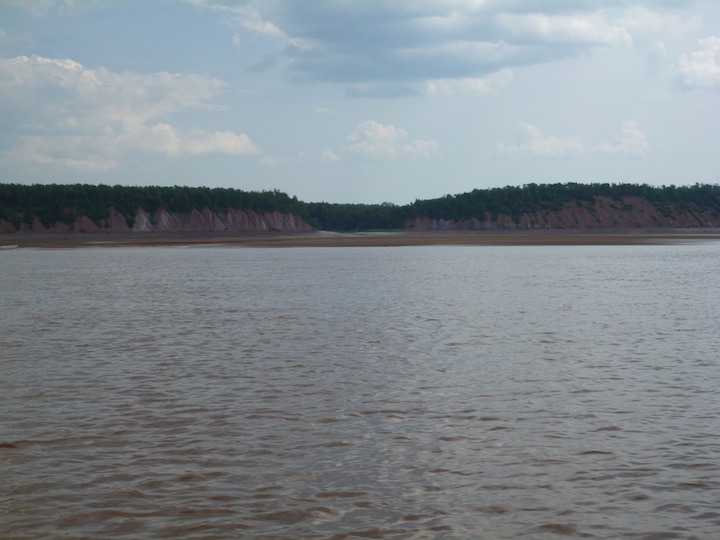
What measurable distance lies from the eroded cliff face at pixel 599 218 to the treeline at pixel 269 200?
1.23 m

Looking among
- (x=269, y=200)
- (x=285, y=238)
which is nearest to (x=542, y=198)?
(x=269, y=200)

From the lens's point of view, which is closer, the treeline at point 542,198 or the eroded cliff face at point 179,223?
the eroded cliff face at point 179,223

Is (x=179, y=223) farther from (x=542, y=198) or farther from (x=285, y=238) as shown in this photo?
(x=542, y=198)

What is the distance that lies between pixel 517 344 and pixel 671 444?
8000mm

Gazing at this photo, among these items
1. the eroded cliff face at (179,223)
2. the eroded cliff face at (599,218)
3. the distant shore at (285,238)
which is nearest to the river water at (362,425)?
the distant shore at (285,238)

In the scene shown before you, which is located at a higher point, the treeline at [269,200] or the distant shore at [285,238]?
the treeline at [269,200]

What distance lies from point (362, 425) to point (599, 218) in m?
183

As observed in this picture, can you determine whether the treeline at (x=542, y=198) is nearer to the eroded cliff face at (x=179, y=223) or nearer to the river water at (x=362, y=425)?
the eroded cliff face at (x=179, y=223)

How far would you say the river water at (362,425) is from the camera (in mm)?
7371

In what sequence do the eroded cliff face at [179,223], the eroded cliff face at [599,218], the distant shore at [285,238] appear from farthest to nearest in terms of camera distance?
the eroded cliff face at [599,218] < the eroded cliff face at [179,223] < the distant shore at [285,238]

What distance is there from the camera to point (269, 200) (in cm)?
17475

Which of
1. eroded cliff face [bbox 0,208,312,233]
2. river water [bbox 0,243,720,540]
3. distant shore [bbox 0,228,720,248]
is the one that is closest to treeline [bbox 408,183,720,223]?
distant shore [bbox 0,228,720,248]

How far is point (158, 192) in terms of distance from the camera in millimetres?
150250

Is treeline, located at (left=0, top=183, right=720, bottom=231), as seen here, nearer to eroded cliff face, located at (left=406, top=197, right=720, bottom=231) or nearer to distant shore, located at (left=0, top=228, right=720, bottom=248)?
eroded cliff face, located at (left=406, top=197, right=720, bottom=231)
